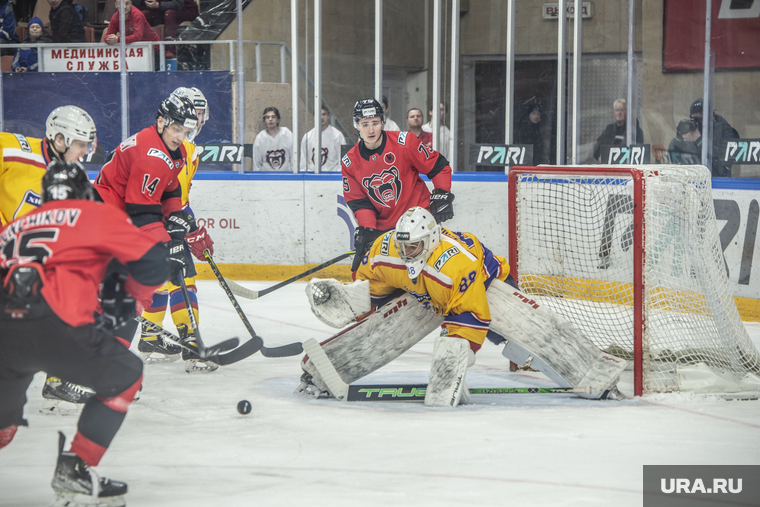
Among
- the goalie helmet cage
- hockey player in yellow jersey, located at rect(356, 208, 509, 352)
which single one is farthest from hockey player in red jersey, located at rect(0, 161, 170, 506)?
the goalie helmet cage

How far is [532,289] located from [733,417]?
1.33 metres

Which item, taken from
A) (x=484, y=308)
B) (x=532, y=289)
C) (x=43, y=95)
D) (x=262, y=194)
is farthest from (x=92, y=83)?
(x=484, y=308)

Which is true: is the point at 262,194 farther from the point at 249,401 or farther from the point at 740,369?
the point at 740,369

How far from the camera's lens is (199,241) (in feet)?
13.9

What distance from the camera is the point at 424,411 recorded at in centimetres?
323

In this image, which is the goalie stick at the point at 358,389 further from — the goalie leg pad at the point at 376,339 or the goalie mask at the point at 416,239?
the goalie mask at the point at 416,239

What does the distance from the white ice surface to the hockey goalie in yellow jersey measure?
125 millimetres

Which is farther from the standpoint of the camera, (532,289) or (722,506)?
(532,289)

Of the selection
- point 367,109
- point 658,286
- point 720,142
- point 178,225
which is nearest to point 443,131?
point 720,142

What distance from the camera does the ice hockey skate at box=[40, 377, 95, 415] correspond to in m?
3.27

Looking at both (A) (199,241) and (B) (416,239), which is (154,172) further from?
(B) (416,239)

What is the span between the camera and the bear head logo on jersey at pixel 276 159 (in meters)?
6.85

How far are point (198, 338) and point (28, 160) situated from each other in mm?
1032

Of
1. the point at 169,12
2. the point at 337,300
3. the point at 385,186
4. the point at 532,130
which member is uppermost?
the point at 169,12
